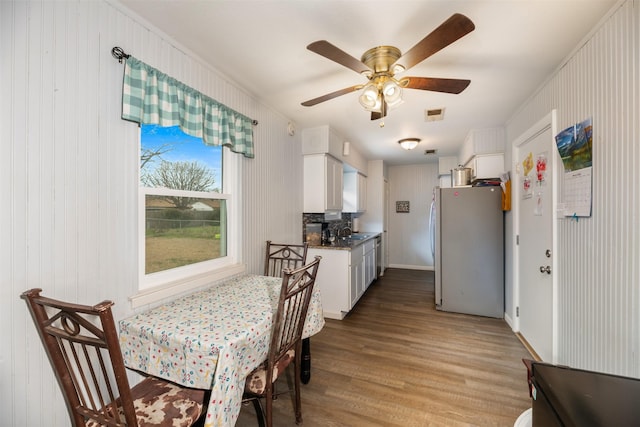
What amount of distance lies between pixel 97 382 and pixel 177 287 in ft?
2.39

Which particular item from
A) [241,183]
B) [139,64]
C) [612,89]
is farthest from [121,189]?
A: [612,89]

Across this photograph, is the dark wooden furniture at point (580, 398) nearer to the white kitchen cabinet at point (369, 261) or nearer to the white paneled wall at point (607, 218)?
the white paneled wall at point (607, 218)

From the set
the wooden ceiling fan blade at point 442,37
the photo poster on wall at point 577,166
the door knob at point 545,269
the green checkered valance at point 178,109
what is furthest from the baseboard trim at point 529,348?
the green checkered valance at point 178,109

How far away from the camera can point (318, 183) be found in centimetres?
353

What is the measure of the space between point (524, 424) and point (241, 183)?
2298 millimetres

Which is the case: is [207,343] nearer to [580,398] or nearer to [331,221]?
[580,398]

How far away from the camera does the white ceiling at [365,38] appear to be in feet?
4.68

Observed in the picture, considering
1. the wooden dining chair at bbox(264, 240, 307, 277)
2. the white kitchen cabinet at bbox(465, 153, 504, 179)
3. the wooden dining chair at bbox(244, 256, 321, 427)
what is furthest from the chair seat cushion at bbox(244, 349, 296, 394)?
the white kitchen cabinet at bbox(465, 153, 504, 179)

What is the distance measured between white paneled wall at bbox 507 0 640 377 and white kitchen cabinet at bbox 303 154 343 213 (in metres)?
2.37

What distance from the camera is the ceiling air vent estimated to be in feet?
9.48

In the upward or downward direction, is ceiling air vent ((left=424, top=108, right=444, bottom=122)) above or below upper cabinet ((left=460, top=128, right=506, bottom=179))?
above

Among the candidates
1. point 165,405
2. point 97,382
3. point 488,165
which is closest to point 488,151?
point 488,165

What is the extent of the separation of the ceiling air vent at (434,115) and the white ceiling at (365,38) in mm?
179

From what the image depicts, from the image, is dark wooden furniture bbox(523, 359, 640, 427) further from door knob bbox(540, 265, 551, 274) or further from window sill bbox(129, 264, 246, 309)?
window sill bbox(129, 264, 246, 309)
